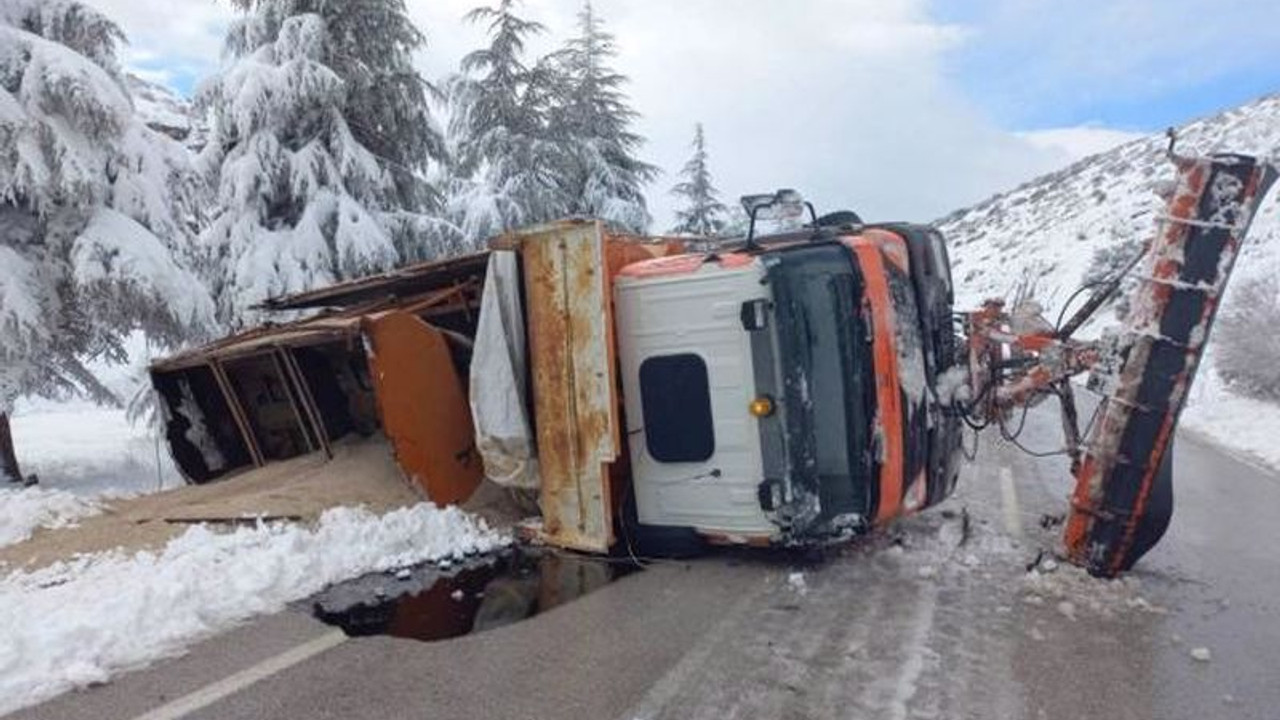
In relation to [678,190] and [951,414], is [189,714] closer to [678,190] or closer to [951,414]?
[951,414]

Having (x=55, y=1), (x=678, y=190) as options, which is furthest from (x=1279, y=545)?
(x=678, y=190)

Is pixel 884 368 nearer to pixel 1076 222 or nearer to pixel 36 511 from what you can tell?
pixel 36 511

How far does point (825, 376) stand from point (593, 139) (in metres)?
18.1

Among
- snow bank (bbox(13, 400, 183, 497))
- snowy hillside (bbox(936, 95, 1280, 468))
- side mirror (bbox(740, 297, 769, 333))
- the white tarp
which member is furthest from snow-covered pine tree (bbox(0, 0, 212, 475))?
snowy hillside (bbox(936, 95, 1280, 468))

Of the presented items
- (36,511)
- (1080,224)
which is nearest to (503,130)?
(36,511)

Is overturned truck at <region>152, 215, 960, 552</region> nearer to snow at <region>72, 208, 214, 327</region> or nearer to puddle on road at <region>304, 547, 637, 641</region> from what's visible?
puddle on road at <region>304, 547, 637, 641</region>

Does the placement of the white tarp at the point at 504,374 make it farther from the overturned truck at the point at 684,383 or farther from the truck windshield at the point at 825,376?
the truck windshield at the point at 825,376

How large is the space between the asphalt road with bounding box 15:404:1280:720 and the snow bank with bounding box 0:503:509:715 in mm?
191

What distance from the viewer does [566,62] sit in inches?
896

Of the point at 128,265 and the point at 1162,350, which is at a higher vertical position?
the point at 128,265

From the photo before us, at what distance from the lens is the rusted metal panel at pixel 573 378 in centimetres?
584

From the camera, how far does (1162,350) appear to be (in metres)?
5.08

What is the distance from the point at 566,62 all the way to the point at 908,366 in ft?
62.8

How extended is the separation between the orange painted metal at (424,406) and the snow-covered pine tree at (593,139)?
45.7ft
